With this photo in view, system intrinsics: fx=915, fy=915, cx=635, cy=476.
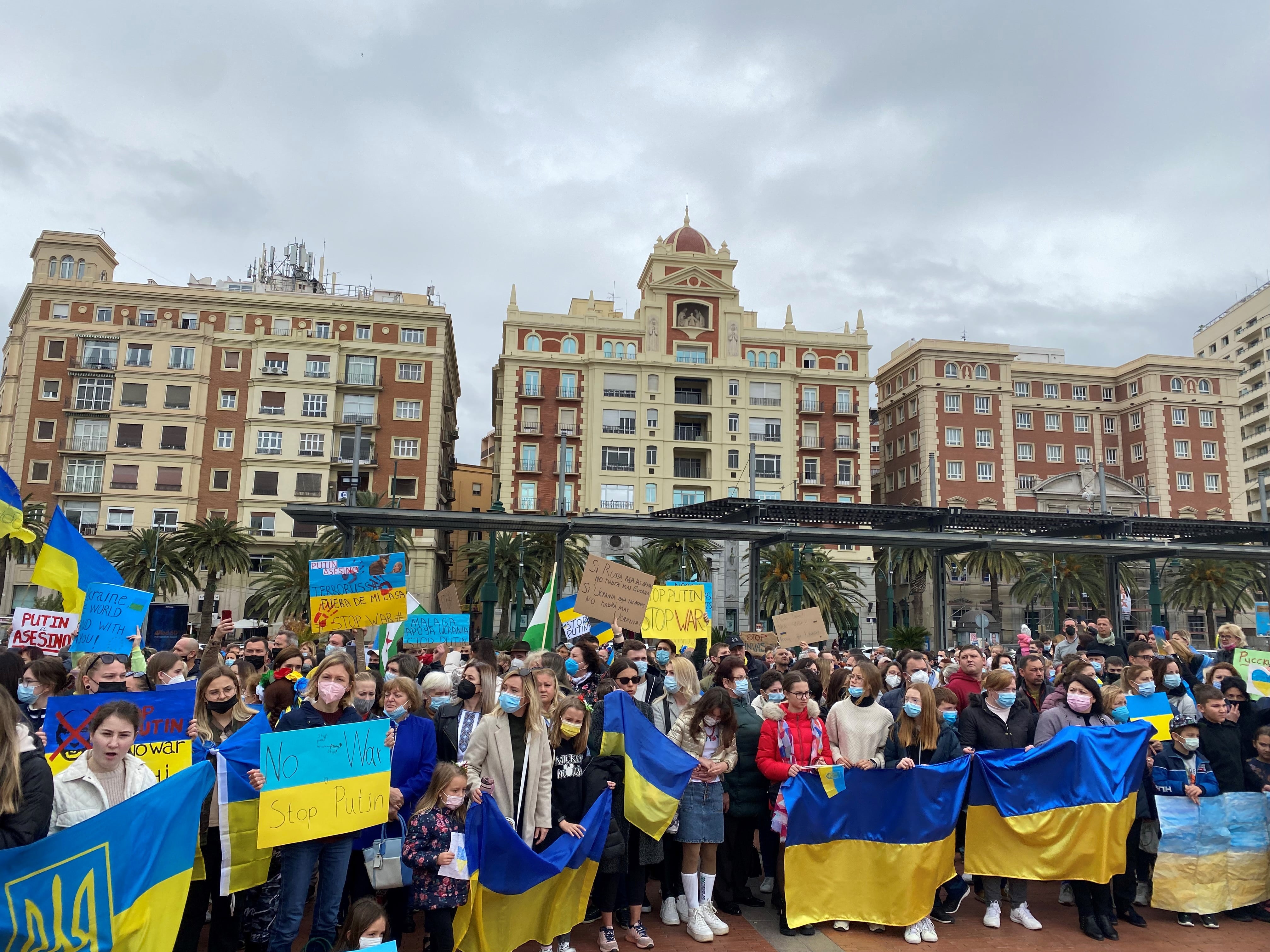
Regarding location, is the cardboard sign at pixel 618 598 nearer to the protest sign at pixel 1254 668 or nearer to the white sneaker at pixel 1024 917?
the white sneaker at pixel 1024 917

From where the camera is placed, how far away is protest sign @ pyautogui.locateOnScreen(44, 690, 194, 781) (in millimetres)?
6281

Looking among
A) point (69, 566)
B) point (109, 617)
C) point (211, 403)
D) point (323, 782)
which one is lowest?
point (323, 782)

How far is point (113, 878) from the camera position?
479cm

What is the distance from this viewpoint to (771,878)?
821cm

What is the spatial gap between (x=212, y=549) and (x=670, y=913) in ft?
151

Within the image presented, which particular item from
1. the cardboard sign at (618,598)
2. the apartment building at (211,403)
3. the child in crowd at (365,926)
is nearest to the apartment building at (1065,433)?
the apartment building at (211,403)

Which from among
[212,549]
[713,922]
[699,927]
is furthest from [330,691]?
[212,549]

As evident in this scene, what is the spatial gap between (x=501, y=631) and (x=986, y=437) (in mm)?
39843

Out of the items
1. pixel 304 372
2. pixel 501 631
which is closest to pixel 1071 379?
pixel 501 631

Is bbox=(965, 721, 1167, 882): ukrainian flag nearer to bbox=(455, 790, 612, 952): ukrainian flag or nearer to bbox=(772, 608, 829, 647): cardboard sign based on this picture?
bbox=(455, 790, 612, 952): ukrainian flag

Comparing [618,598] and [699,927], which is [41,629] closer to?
[618,598]

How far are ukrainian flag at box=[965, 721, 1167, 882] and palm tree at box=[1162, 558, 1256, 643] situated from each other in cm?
5157

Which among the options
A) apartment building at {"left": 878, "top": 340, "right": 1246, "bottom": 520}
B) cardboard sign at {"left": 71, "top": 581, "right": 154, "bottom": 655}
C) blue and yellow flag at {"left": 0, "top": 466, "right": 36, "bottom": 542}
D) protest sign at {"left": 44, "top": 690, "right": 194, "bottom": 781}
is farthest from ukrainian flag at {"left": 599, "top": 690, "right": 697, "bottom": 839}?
apartment building at {"left": 878, "top": 340, "right": 1246, "bottom": 520}

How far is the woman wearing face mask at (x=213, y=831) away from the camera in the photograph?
5.82 m
